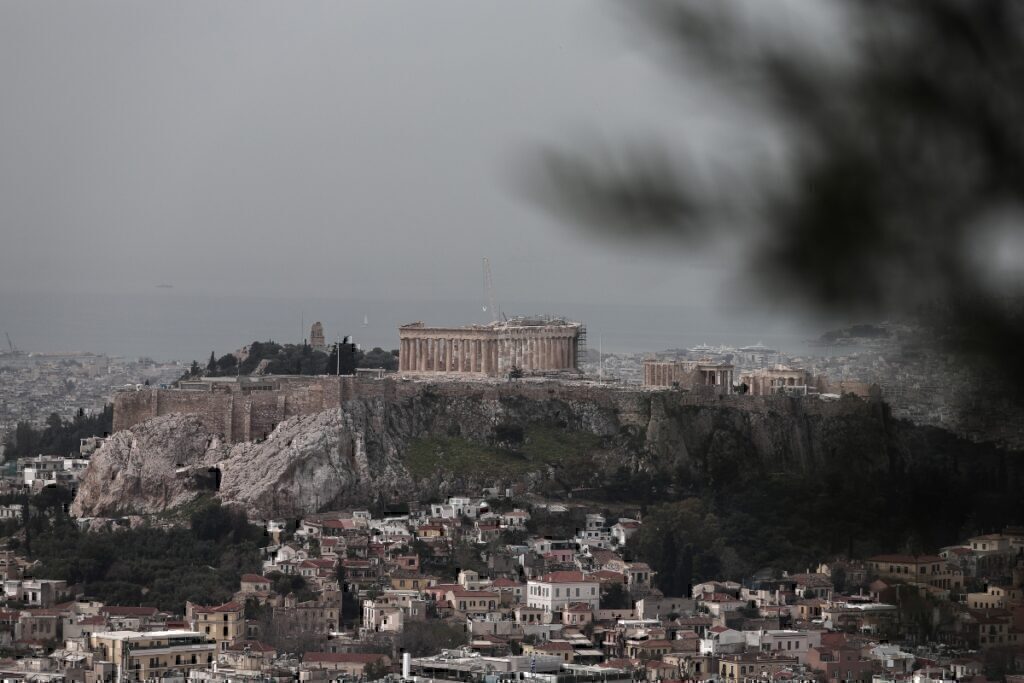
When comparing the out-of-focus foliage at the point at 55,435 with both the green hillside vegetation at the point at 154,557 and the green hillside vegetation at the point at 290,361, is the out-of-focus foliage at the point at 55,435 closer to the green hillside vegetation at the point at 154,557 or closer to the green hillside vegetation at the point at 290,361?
the green hillside vegetation at the point at 290,361

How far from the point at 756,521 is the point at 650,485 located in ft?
27.6

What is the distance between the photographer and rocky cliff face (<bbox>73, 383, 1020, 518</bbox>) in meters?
45.2

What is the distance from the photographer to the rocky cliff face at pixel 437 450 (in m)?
45.2

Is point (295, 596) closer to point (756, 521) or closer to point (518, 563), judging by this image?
point (518, 563)

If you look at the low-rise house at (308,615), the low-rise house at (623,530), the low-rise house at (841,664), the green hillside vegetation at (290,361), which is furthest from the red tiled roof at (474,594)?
the green hillside vegetation at (290,361)

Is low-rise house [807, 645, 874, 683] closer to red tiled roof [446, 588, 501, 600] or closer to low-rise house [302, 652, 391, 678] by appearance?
low-rise house [302, 652, 391, 678]

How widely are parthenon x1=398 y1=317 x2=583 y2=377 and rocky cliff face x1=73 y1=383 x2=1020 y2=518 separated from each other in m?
2.48

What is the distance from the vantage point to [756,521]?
37.6 m

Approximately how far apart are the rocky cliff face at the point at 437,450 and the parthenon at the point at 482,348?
97.6 inches

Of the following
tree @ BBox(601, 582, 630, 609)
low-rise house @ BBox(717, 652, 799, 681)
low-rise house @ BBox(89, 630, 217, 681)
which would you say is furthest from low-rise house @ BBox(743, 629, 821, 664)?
low-rise house @ BBox(89, 630, 217, 681)

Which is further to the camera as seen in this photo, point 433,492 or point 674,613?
point 433,492

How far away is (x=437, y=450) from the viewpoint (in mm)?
46188

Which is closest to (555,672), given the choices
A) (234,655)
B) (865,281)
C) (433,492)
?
(234,655)

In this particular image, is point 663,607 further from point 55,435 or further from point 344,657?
point 55,435
